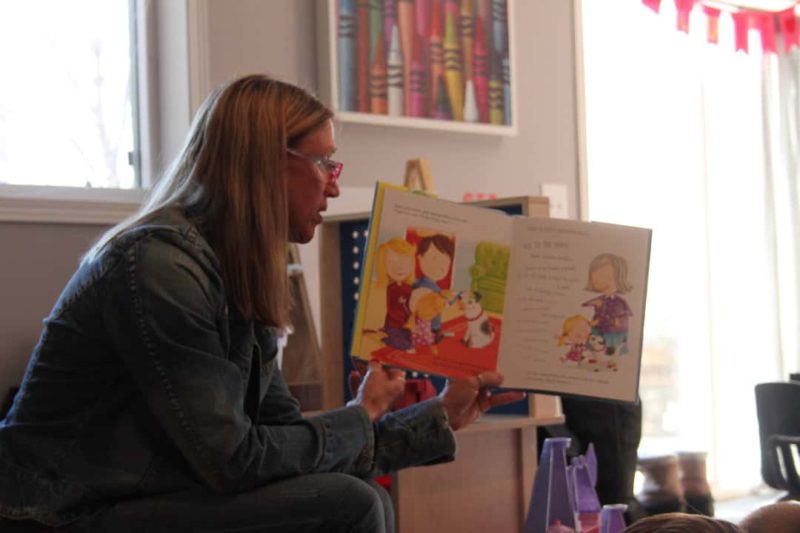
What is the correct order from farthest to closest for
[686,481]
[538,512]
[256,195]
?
[686,481], [538,512], [256,195]

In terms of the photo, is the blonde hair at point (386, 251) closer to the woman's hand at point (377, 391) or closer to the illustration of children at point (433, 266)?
the illustration of children at point (433, 266)

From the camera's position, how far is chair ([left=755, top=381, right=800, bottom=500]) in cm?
321

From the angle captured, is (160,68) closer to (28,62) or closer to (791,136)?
(28,62)

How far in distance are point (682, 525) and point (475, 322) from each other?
886mm

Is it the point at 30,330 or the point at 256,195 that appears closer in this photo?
the point at 256,195

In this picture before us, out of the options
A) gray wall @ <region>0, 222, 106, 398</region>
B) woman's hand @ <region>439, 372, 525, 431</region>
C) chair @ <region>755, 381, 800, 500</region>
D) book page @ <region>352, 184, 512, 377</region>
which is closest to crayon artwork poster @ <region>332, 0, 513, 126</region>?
gray wall @ <region>0, 222, 106, 398</region>

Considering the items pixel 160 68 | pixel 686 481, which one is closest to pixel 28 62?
pixel 160 68

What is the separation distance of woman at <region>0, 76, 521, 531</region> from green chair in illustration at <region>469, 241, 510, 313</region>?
0.41 m

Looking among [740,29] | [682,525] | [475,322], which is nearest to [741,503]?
[740,29]

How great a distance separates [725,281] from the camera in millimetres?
4219

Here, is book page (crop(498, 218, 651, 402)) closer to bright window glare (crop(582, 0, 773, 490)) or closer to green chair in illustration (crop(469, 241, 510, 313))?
green chair in illustration (crop(469, 241, 510, 313))

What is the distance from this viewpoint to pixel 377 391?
1.59 metres

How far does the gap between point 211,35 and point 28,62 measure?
44 centimetres

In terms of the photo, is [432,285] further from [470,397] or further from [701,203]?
[701,203]
